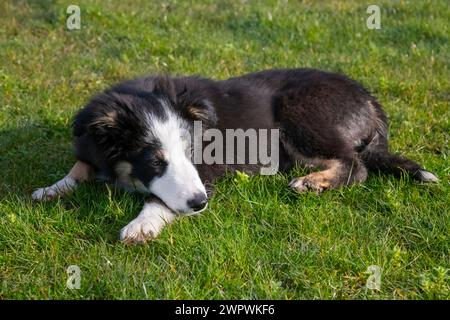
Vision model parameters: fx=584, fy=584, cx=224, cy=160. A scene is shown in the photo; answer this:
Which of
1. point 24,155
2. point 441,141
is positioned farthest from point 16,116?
point 441,141

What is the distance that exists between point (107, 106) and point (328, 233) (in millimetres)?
1644

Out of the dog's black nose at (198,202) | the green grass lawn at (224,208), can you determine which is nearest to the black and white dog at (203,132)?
the dog's black nose at (198,202)

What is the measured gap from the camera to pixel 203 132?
4.12m

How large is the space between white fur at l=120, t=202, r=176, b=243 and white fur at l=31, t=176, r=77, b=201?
69cm

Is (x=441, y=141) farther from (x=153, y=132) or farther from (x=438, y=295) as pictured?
(x=153, y=132)

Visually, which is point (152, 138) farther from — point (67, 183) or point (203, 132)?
point (67, 183)

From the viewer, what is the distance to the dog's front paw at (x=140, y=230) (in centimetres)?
353

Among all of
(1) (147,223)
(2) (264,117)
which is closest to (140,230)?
(1) (147,223)

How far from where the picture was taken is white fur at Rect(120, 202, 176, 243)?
3.54 metres

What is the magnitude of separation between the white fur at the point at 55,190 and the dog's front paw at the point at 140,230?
728 mm

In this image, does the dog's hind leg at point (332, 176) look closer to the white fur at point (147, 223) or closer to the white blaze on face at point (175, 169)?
the white blaze on face at point (175, 169)

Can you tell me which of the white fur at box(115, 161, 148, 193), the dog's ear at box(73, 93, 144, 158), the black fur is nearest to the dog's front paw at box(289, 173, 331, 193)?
the black fur

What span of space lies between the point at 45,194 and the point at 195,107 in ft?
3.98

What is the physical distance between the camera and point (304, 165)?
4500 mm
